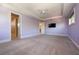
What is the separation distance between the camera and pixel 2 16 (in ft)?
15.7

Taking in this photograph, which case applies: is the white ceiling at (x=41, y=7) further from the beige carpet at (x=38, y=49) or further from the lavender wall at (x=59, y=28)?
the lavender wall at (x=59, y=28)

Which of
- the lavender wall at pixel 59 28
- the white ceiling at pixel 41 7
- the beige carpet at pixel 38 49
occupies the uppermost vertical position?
the white ceiling at pixel 41 7

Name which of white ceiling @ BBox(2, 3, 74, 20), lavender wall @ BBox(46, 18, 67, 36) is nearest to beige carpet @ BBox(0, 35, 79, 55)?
white ceiling @ BBox(2, 3, 74, 20)

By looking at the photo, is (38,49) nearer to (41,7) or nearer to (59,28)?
(41,7)

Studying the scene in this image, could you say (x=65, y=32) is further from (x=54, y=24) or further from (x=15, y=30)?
(x=15, y=30)

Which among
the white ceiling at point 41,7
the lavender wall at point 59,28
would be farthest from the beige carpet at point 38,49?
the lavender wall at point 59,28

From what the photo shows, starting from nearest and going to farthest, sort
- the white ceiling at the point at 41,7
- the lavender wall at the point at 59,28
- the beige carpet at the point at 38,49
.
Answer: the beige carpet at the point at 38,49 → the white ceiling at the point at 41,7 → the lavender wall at the point at 59,28

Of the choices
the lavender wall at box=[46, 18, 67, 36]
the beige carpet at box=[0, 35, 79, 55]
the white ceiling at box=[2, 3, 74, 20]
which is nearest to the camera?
the beige carpet at box=[0, 35, 79, 55]

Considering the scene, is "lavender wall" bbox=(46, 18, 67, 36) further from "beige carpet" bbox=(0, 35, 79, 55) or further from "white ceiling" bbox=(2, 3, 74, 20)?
"beige carpet" bbox=(0, 35, 79, 55)

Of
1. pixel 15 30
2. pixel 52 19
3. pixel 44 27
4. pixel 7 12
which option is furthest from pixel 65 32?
pixel 7 12

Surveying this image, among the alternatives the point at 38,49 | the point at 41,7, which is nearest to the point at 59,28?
the point at 41,7

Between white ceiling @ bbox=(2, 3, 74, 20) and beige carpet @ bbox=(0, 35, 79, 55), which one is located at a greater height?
white ceiling @ bbox=(2, 3, 74, 20)

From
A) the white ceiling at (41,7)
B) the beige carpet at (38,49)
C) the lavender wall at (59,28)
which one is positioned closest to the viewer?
the beige carpet at (38,49)

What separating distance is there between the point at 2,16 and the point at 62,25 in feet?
22.8
